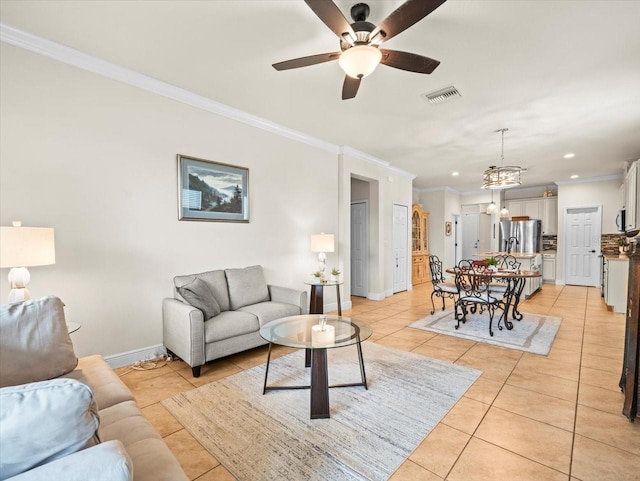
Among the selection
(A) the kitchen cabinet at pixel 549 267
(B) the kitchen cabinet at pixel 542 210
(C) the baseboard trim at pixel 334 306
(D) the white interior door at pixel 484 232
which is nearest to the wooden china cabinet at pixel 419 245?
(D) the white interior door at pixel 484 232

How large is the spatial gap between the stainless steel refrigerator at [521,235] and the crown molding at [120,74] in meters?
7.50

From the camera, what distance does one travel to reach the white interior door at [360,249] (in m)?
6.27

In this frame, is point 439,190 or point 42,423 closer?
point 42,423

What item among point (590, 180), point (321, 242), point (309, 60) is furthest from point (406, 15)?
point (590, 180)

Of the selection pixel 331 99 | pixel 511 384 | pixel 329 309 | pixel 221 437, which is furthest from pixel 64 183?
pixel 511 384

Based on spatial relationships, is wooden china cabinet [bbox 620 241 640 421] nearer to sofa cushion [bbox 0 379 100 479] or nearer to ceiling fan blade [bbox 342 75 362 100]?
ceiling fan blade [bbox 342 75 362 100]

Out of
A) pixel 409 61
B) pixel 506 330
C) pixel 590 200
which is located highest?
pixel 409 61

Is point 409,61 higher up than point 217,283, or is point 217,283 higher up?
point 409,61

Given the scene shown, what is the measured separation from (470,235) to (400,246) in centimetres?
427

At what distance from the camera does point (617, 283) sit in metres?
5.01

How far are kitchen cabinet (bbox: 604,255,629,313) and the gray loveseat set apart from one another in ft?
17.2

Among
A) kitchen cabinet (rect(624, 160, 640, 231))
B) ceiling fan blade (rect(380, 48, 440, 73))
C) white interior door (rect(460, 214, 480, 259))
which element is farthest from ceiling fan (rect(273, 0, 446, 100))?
white interior door (rect(460, 214, 480, 259))

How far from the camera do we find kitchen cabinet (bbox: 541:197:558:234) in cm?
837

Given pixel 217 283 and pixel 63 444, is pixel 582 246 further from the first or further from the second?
pixel 63 444
